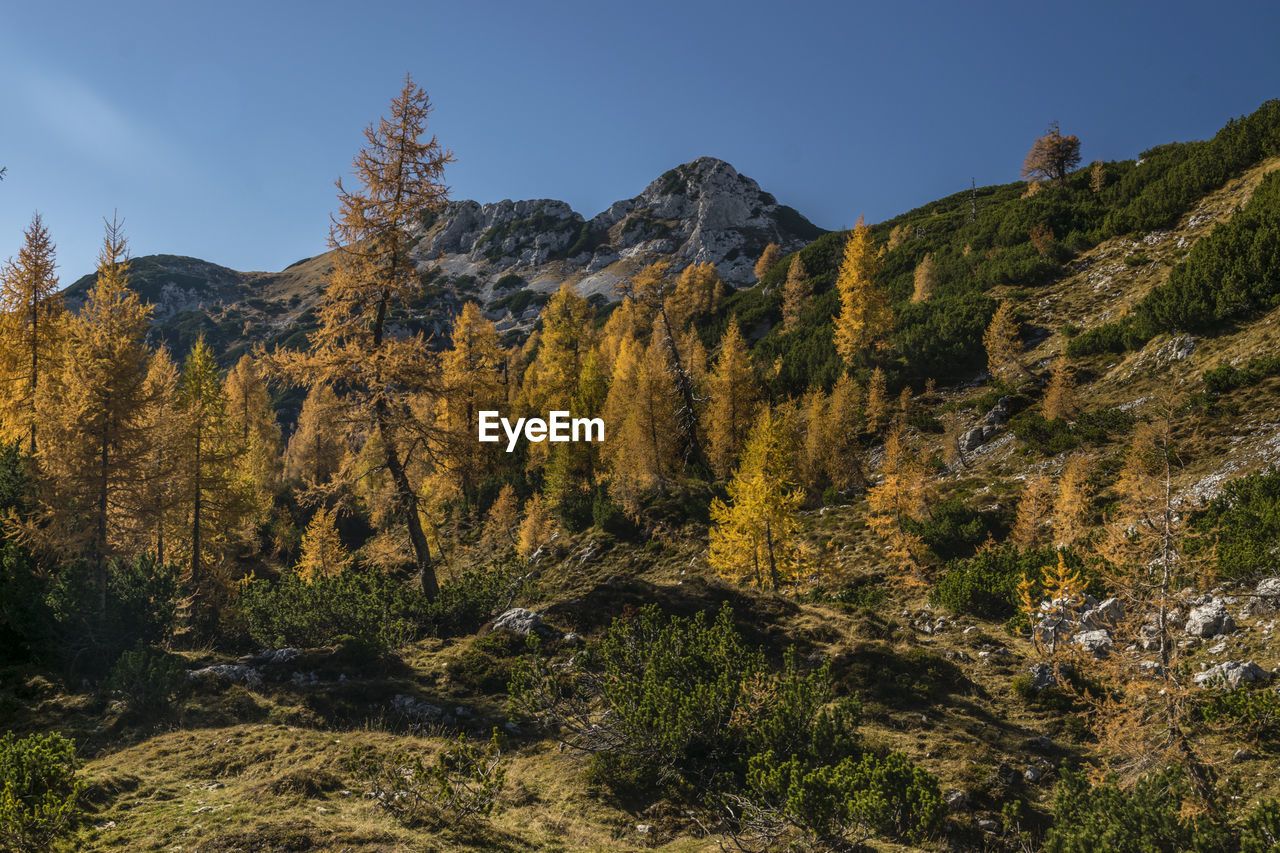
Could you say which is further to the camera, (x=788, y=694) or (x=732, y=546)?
(x=732, y=546)

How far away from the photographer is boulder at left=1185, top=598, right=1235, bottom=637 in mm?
11477

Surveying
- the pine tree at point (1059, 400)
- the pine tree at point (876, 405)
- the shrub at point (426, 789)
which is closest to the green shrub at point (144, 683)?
the shrub at point (426, 789)

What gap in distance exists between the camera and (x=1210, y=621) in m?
11.6

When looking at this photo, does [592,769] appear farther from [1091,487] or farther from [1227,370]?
[1227,370]

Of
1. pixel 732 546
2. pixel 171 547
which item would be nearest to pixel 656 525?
pixel 732 546

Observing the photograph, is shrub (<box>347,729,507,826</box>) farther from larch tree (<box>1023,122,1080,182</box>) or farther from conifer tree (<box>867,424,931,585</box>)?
larch tree (<box>1023,122,1080,182</box>)

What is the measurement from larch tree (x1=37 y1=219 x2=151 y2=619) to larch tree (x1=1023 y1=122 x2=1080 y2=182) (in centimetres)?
6691

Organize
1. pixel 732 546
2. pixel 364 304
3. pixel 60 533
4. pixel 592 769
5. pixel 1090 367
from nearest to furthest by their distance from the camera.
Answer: pixel 592 769 → pixel 60 533 → pixel 364 304 → pixel 732 546 → pixel 1090 367

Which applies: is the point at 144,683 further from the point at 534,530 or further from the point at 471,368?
the point at 471,368

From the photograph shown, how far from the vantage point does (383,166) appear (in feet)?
48.4

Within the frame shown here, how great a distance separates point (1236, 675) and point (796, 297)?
152 ft

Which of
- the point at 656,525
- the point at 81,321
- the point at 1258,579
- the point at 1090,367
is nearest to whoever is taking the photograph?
the point at 1258,579

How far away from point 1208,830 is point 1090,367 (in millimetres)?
28083

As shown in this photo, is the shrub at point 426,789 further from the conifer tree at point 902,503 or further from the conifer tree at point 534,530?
the conifer tree at point 534,530
